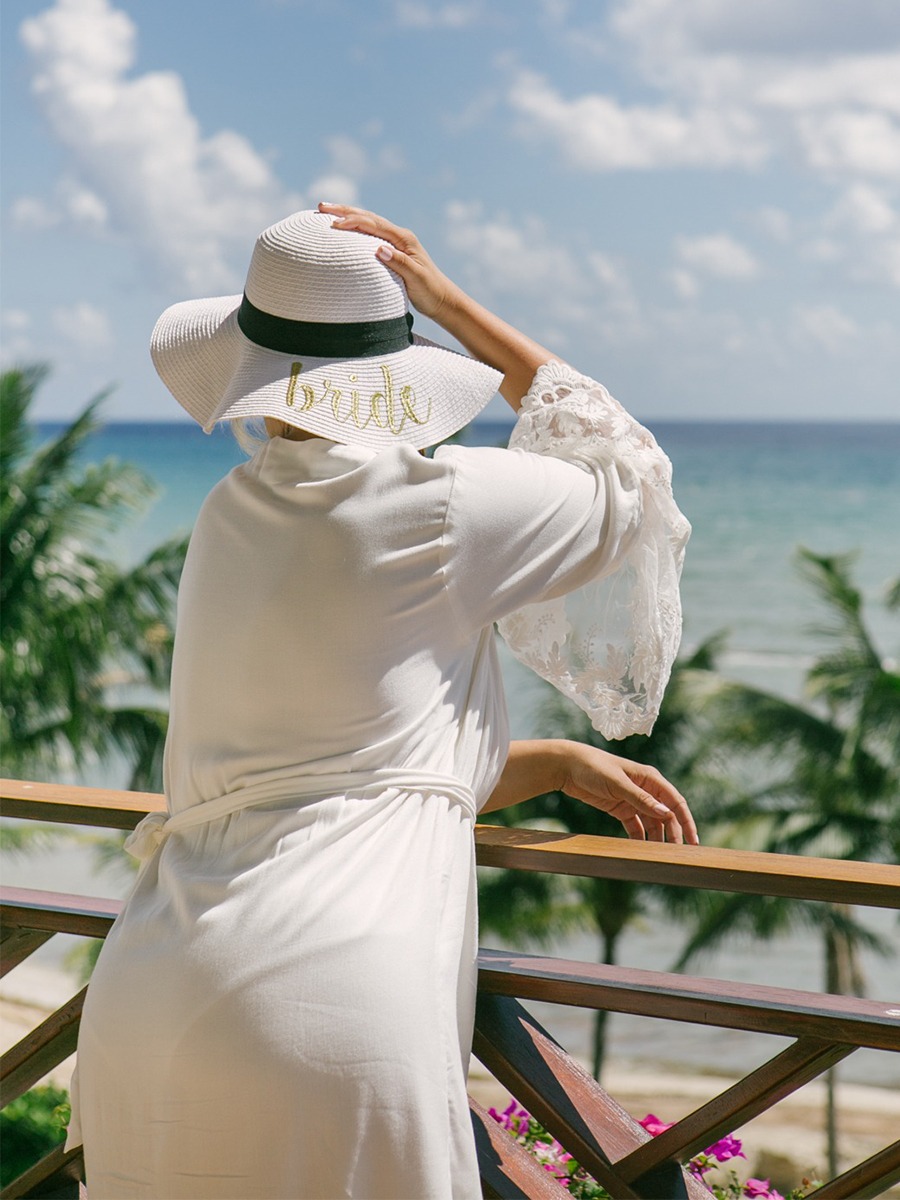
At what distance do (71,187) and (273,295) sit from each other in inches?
2727

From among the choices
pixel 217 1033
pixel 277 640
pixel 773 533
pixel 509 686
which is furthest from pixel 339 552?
pixel 773 533

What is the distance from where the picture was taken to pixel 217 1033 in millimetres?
1237

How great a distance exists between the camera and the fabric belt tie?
131 centimetres

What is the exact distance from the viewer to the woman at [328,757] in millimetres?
1233

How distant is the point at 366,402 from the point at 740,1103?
975 mm

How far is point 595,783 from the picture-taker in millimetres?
1621

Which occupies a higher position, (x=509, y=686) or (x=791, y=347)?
(x=791, y=347)

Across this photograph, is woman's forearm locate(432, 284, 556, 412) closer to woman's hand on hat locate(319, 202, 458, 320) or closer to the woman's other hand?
woman's hand on hat locate(319, 202, 458, 320)

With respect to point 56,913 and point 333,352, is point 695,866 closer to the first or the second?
point 333,352

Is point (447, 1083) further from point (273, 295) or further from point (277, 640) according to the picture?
point (273, 295)

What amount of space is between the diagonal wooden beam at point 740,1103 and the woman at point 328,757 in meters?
0.41

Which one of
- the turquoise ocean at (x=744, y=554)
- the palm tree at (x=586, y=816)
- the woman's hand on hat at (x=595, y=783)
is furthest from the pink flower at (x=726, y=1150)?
the turquoise ocean at (x=744, y=554)

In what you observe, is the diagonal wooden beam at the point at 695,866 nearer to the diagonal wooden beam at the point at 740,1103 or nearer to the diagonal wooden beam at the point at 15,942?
the diagonal wooden beam at the point at 740,1103

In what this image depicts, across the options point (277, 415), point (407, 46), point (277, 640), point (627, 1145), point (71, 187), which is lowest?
point (627, 1145)
